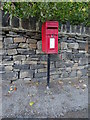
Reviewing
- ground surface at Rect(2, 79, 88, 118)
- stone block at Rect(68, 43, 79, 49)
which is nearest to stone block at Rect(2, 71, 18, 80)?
ground surface at Rect(2, 79, 88, 118)

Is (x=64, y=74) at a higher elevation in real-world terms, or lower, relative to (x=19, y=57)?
lower

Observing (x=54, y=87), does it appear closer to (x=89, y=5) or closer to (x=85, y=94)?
(x=85, y=94)

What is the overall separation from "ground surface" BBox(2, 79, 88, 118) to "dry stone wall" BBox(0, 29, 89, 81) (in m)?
0.25

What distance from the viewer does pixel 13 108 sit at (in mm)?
2219

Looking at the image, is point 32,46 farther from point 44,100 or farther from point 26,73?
point 44,100

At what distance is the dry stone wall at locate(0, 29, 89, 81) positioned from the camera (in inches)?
109

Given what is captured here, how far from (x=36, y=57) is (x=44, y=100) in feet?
3.50

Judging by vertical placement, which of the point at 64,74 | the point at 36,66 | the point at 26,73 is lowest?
the point at 64,74

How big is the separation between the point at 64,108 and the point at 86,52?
1.92 m

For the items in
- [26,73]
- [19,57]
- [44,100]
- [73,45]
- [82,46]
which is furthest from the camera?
[82,46]

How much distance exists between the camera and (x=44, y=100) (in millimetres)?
2506

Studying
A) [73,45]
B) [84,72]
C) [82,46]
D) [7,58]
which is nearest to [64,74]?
[84,72]

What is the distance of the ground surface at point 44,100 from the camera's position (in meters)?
2.18

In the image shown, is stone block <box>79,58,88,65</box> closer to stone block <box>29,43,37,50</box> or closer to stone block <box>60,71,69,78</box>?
stone block <box>60,71,69,78</box>
